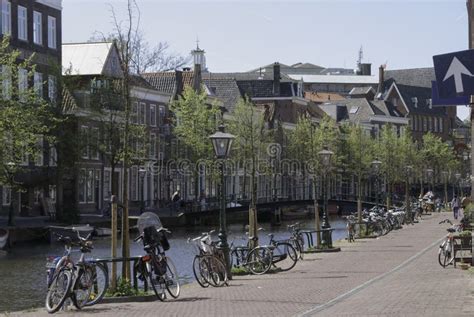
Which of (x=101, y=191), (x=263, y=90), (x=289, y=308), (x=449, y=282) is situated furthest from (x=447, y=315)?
(x=263, y=90)

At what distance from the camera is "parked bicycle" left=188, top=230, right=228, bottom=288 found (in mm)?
23375

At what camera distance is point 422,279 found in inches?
920

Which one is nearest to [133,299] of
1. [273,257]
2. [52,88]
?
[273,257]

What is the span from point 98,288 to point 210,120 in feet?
182

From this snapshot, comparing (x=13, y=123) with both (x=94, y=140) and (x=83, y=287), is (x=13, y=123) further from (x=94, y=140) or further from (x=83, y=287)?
(x=83, y=287)

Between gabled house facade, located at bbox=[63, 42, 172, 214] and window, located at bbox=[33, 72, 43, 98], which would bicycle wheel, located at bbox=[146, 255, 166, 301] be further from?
window, located at bbox=[33, 72, 43, 98]

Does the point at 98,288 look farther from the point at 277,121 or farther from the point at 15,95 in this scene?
the point at 277,121

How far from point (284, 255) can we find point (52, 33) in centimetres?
4210

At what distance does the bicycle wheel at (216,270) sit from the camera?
77.2ft

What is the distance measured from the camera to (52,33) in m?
67.8

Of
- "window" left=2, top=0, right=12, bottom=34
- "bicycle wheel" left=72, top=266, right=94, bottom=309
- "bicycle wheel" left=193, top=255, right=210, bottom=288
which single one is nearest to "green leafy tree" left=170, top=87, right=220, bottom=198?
"window" left=2, top=0, right=12, bottom=34

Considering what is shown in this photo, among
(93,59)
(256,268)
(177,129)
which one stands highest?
(93,59)

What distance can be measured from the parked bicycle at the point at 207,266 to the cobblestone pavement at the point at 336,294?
1.01 ft

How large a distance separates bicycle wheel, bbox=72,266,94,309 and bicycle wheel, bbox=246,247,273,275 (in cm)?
894
